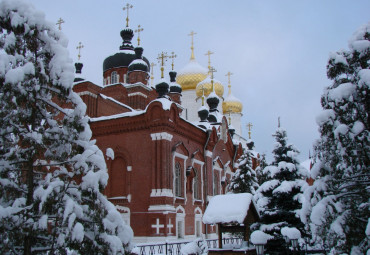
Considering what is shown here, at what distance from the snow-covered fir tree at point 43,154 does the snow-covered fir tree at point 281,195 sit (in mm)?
9614

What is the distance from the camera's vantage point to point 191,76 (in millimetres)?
43688

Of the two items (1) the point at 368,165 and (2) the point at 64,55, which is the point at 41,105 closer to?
(2) the point at 64,55

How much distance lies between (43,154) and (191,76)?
120ft

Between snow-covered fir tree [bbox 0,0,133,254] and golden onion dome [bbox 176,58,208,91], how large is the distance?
1423 inches

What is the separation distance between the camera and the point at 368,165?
27.5 feet

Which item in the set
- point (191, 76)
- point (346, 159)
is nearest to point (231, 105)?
point (191, 76)

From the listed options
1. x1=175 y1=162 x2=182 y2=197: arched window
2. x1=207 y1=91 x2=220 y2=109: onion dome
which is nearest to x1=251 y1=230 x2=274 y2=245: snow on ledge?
x1=175 y1=162 x2=182 y2=197: arched window

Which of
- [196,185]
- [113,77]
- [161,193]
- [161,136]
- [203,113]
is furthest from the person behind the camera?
[113,77]

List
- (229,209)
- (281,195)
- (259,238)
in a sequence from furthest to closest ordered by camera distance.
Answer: (281,195), (229,209), (259,238)

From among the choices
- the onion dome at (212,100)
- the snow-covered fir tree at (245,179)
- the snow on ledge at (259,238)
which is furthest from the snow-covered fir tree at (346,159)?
the onion dome at (212,100)

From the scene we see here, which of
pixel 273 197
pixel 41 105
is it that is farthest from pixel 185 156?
pixel 41 105

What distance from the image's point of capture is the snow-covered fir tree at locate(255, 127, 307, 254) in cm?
1566

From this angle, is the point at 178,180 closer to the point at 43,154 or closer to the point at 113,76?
the point at 113,76

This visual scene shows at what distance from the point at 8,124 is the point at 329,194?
6517 millimetres
